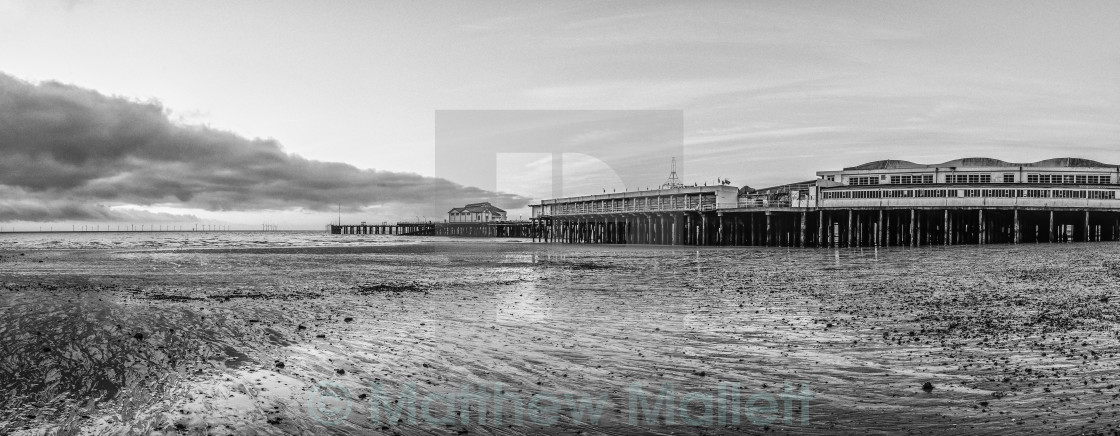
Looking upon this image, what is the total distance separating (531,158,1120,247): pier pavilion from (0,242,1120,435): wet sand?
41652 mm

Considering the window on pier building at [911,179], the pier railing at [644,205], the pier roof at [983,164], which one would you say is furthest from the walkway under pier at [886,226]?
the pier roof at [983,164]

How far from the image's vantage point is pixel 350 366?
9.08m

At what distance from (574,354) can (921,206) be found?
56.9 metres

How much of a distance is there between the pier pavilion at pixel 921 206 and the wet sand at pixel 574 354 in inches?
1640

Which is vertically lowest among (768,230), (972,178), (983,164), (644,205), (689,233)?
(689,233)

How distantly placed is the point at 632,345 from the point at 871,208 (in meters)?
52.4

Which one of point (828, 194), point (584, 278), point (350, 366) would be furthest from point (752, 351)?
point (828, 194)

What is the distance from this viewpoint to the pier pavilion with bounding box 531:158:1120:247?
57375 mm

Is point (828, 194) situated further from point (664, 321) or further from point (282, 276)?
point (664, 321)

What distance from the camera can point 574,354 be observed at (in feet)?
32.0

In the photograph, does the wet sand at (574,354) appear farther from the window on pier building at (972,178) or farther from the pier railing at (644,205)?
the window on pier building at (972,178)

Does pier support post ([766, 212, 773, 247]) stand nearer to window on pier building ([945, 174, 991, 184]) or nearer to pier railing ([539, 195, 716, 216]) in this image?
pier railing ([539, 195, 716, 216])

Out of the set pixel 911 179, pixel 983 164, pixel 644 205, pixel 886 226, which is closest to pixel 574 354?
pixel 911 179

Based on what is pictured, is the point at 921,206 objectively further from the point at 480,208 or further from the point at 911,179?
the point at 480,208
